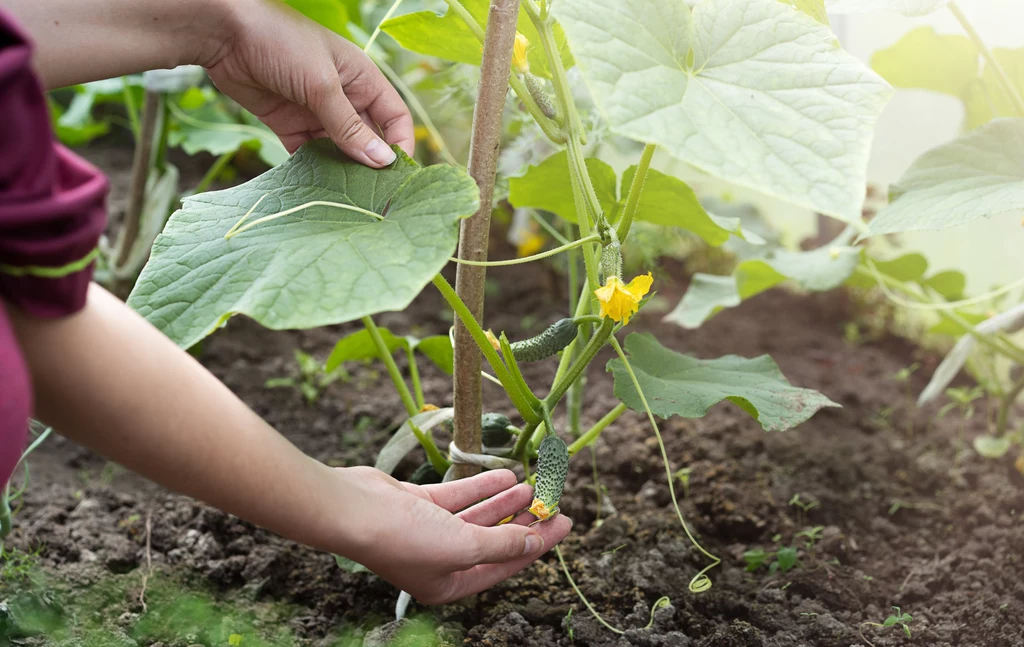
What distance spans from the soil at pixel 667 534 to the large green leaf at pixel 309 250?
1.65 ft

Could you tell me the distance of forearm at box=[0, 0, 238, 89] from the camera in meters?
0.90

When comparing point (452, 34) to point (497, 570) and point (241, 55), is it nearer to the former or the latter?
point (241, 55)

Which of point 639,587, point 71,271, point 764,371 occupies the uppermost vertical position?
point 71,271

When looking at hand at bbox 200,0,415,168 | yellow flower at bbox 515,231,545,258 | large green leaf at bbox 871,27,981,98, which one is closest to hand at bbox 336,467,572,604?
hand at bbox 200,0,415,168

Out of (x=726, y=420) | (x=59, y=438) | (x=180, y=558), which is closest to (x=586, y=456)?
(x=726, y=420)

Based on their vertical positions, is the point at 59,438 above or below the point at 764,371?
below

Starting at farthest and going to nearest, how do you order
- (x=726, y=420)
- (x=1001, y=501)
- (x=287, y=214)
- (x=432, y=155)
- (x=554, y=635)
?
1. (x=432, y=155)
2. (x=726, y=420)
3. (x=1001, y=501)
4. (x=554, y=635)
5. (x=287, y=214)

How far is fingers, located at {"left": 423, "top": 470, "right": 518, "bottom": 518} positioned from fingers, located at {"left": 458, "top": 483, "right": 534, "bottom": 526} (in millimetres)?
13

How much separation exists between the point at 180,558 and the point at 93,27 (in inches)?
29.9

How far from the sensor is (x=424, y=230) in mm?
797

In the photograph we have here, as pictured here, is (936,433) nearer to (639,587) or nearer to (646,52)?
(639,587)

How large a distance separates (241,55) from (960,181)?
0.97m

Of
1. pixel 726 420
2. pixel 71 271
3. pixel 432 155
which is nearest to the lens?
pixel 71 271

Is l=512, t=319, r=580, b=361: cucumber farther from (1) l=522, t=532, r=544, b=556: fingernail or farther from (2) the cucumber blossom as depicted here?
(1) l=522, t=532, r=544, b=556: fingernail
